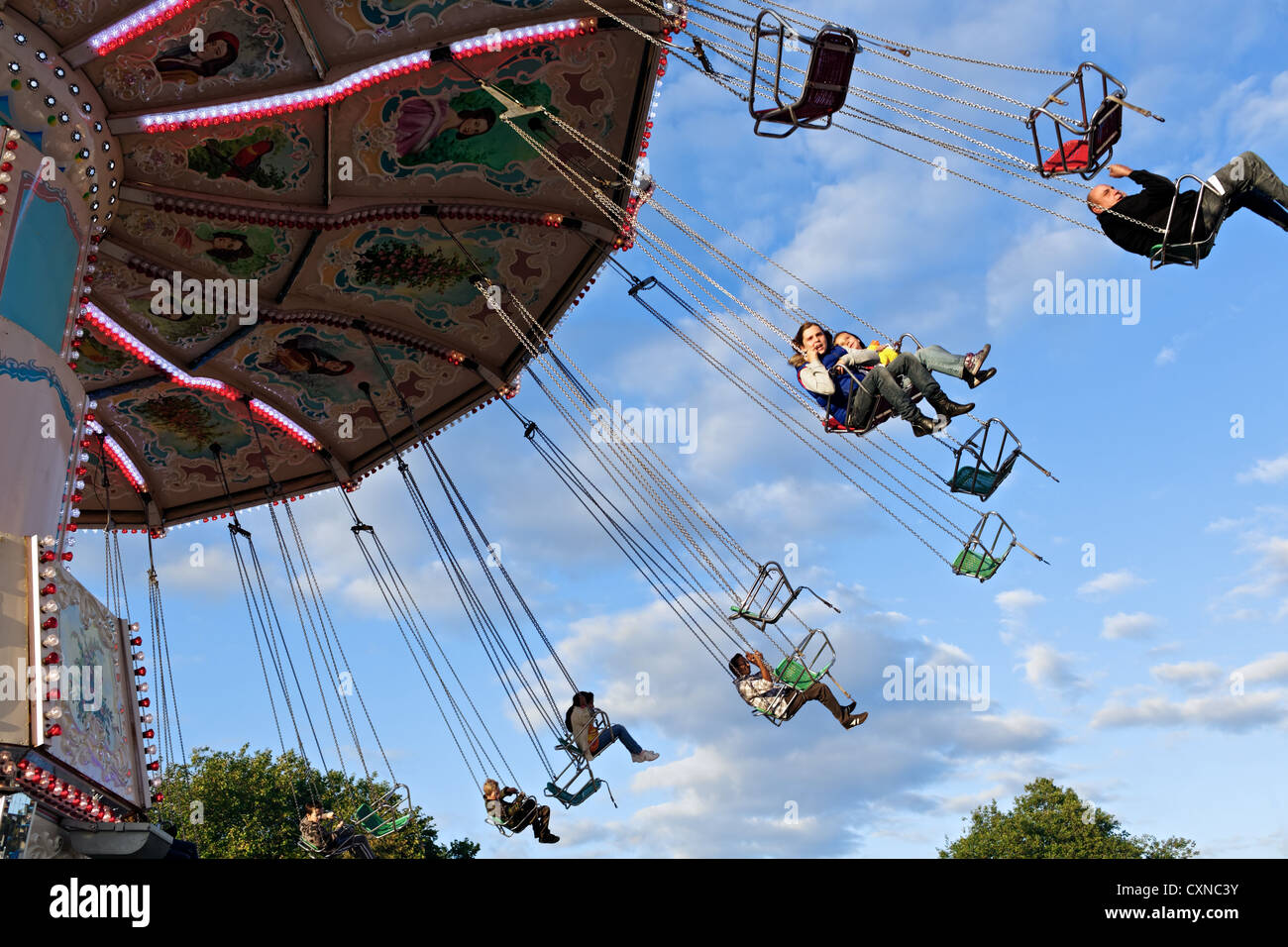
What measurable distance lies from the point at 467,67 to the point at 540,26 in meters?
0.94

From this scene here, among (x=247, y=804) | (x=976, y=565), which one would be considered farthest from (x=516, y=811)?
(x=247, y=804)

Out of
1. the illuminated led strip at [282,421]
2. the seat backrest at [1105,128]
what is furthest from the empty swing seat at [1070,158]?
the illuminated led strip at [282,421]

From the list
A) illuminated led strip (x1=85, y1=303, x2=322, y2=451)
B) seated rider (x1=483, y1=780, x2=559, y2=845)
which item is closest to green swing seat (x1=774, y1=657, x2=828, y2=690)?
seated rider (x1=483, y1=780, x2=559, y2=845)

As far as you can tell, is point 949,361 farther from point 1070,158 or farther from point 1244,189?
point 1244,189

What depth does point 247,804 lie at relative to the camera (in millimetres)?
34094

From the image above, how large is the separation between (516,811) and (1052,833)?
96.2 ft

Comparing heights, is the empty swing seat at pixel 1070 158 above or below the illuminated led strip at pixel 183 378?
below

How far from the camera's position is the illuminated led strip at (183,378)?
14453 mm

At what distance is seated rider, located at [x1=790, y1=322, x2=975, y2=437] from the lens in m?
10.1

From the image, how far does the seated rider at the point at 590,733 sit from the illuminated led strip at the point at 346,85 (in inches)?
282

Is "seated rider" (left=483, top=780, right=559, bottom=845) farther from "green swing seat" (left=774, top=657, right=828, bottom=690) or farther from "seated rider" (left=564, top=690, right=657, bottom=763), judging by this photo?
"green swing seat" (left=774, top=657, right=828, bottom=690)

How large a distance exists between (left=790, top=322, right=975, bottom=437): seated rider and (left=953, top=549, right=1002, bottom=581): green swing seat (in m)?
1.20

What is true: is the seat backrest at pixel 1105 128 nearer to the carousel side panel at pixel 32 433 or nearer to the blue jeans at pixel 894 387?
the blue jeans at pixel 894 387
